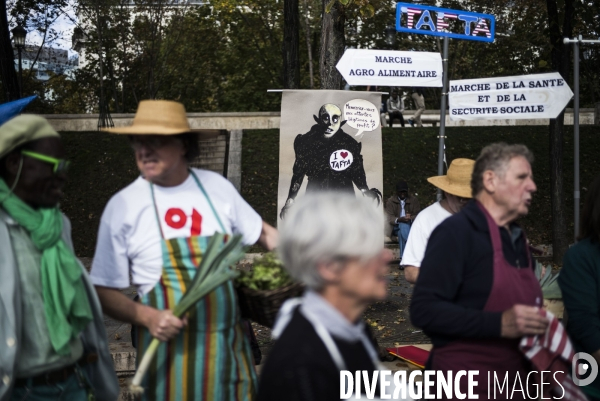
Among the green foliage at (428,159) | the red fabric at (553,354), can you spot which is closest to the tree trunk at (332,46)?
the red fabric at (553,354)

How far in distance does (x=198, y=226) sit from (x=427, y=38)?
32.1 m

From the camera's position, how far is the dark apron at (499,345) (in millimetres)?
3057

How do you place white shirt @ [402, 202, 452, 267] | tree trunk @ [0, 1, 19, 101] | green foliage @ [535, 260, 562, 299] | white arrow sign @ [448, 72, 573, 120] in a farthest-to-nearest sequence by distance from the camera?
tree trunk @ [0, 1, 19, 101] → white arrow sign @ [448, 72, 573, 120] → white shirt @ [402, 202, 452, 267] → green foliage @ [535, 260, 562, 299]

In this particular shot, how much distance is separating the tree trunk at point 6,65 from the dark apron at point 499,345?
1668 cm

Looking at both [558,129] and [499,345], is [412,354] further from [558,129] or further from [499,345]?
[558,129]

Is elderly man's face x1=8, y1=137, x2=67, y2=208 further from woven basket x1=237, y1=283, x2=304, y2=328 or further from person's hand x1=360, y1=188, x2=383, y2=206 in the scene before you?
person's hand x1=360, y1=188, x2=383, y2=206

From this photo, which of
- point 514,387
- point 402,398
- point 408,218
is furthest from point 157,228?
point 408,218

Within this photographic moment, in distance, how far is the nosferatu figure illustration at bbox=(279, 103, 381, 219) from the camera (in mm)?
A: 8055

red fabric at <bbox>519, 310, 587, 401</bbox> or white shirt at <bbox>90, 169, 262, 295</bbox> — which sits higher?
white shirt at <bbox>90, 169, 262, 295</bbox>

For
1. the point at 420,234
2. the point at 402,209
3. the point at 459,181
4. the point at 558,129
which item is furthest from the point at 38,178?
the point at 402,209

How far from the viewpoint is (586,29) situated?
16.3 meters

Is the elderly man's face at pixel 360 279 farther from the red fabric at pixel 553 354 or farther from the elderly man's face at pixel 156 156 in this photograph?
the elderly man's face at pixel 156 156

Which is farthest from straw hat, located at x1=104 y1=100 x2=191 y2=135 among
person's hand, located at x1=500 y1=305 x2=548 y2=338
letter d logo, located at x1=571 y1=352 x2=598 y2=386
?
letter d logo, located at x1=571 y1=352 x2=598 y2=386

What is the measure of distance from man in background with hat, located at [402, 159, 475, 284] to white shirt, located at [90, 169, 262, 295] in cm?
183
